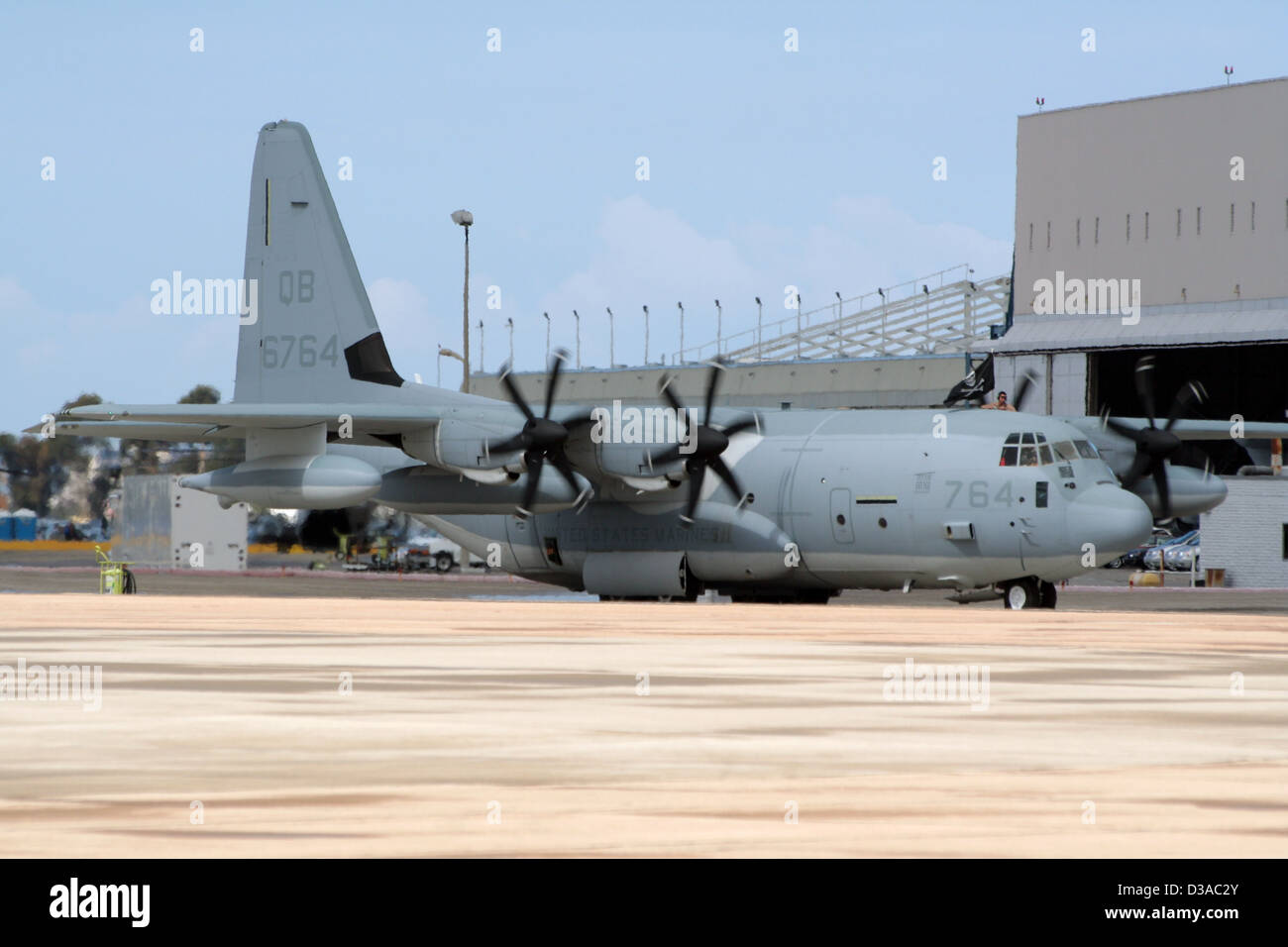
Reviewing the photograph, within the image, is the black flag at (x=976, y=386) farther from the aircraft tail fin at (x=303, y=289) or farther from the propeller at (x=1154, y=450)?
the aircraft tail fin at (x=303, y=289)

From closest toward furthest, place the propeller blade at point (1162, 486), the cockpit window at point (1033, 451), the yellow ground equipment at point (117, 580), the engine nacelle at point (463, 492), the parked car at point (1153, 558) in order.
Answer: the cockpit window at point (1033, 451)
the engine nacelle at point (463, 492)
the propeller blade at point (1162, 486)
the yellow ground equipment at point (117, 580)
the parked car at point (1153, 558)

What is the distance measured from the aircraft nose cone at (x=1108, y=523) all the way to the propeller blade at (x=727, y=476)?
6936 millimetres

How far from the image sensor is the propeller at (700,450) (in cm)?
3425

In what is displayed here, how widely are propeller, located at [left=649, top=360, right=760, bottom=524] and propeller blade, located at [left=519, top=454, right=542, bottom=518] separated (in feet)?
Answer: 7.77

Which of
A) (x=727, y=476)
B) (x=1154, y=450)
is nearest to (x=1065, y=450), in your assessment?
(x=1154, y=450)

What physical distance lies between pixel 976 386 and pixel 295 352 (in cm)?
4576

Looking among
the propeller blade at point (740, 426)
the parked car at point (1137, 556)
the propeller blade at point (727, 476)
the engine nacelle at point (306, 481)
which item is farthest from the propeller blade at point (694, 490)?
the parked car at point (1137, 556)

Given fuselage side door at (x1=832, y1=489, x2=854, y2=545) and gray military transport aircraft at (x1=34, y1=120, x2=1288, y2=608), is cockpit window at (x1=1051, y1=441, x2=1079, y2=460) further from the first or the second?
fuselage side door at (x1=832, y1=489, x2=854, y2=545)

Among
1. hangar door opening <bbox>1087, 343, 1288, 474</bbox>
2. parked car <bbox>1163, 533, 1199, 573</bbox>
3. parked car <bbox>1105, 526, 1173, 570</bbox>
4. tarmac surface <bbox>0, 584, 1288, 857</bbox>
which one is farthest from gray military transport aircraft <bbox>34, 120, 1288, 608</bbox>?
hangar door opening <bbox>1087, 343, 1288, 474</bbox>

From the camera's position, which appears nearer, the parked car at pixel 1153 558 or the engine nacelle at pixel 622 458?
the engine nacelle at pixel 622 458

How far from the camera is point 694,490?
35094mm

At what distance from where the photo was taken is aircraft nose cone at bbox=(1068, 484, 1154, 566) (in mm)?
31219

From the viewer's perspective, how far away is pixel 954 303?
4097 inches
